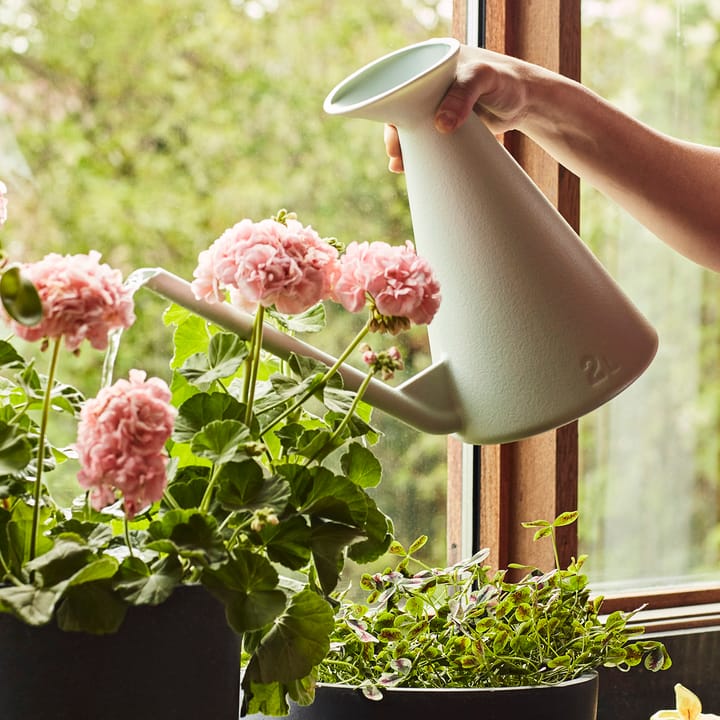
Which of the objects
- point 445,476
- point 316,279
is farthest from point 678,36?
point 316,279

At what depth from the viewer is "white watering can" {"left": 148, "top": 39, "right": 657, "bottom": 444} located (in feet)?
2.52

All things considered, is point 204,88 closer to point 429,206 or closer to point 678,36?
point 429,206

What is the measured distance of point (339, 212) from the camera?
3.74 feet

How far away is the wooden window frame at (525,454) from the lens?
1.15 metres

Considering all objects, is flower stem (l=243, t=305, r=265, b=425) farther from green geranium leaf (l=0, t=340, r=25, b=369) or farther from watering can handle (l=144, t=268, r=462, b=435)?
green geranium leaf (l=0, t=340, r=25, b=369)

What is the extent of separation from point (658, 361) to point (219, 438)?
91 centimetres

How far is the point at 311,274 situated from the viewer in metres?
0.65

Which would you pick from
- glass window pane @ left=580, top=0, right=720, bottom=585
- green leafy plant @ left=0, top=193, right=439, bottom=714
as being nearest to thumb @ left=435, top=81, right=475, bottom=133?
green leafy plant @ left=0, top=193, right=439, bottom=714

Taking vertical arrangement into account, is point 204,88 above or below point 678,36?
below

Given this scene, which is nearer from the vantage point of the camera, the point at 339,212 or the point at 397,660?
the point at 397,660

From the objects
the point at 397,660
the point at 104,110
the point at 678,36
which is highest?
the point at 678,36

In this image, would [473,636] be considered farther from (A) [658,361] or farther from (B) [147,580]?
(A) [658,361]

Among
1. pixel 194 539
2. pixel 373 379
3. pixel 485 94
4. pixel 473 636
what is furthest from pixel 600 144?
pixel 194 539

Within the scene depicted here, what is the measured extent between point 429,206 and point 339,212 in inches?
14.0
